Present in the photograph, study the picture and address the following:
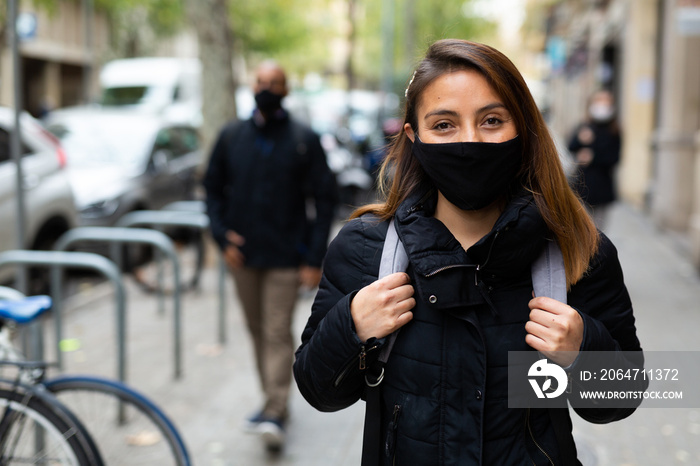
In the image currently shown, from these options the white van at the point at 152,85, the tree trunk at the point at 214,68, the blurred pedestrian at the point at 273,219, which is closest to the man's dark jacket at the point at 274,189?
the blurred pedestrian at the point at 273,219

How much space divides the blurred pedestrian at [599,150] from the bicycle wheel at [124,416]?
5672mm

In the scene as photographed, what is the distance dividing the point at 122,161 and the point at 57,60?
79.5 feet

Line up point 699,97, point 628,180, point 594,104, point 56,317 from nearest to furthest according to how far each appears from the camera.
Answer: point 56,317, point 594,104, point 699,97, point 628,180

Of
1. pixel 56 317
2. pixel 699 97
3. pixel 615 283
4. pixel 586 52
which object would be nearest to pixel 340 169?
pixel 699 97

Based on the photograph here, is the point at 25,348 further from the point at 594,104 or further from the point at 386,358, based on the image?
the point at 594,104

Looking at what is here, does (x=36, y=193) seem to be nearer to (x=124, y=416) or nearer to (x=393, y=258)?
(x=124, y=416)

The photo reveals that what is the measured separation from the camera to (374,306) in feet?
6.22

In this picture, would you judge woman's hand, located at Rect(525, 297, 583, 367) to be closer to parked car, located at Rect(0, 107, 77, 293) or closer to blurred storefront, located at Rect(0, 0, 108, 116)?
parked car, located at Rect(0, 107, 77, 293)

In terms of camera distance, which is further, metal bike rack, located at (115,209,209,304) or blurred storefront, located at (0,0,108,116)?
blurred storefront, located at (0,0,108,116)

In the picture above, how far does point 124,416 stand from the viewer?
11.2 ft

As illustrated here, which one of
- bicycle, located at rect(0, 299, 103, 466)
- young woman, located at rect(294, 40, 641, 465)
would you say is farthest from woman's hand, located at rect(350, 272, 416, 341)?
bicycle, located at rect(0, 299, 103, 466)

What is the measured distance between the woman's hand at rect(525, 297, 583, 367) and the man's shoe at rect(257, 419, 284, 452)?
9.85ft

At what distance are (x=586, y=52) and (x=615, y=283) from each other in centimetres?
2861

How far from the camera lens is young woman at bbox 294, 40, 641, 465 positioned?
187 cm
